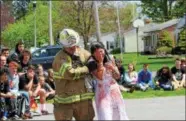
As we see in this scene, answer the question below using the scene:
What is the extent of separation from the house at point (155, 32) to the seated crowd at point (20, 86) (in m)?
60.8

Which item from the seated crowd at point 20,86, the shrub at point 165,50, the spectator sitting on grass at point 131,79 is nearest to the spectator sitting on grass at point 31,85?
the seated crowd at point 20,86

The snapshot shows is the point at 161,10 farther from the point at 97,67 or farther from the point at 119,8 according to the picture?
the point at 97,67

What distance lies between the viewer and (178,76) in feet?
61.1

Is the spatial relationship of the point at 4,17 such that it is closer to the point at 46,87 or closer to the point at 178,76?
the point at 178,76

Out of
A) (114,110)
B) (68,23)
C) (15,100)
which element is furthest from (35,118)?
(68,23)

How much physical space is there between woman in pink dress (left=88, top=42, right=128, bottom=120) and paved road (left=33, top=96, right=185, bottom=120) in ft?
12.4

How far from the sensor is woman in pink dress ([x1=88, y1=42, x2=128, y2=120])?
721cm

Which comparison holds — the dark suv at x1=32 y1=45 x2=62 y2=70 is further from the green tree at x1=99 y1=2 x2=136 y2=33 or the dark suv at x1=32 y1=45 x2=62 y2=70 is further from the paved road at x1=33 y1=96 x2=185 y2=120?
the green tree at x1=99 y1=2 x2=136 y2=33

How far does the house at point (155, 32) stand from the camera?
77.8m

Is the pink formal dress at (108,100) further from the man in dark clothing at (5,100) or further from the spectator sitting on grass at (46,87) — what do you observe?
the spectator sitting on grass at (46,87)

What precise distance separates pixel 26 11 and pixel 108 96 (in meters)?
95.7

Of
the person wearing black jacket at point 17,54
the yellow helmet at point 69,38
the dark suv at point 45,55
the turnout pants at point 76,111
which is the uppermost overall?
the yellow helmet at point 69,38

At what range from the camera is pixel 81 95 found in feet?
22.9

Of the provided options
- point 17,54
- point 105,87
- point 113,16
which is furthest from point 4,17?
point 105,87
